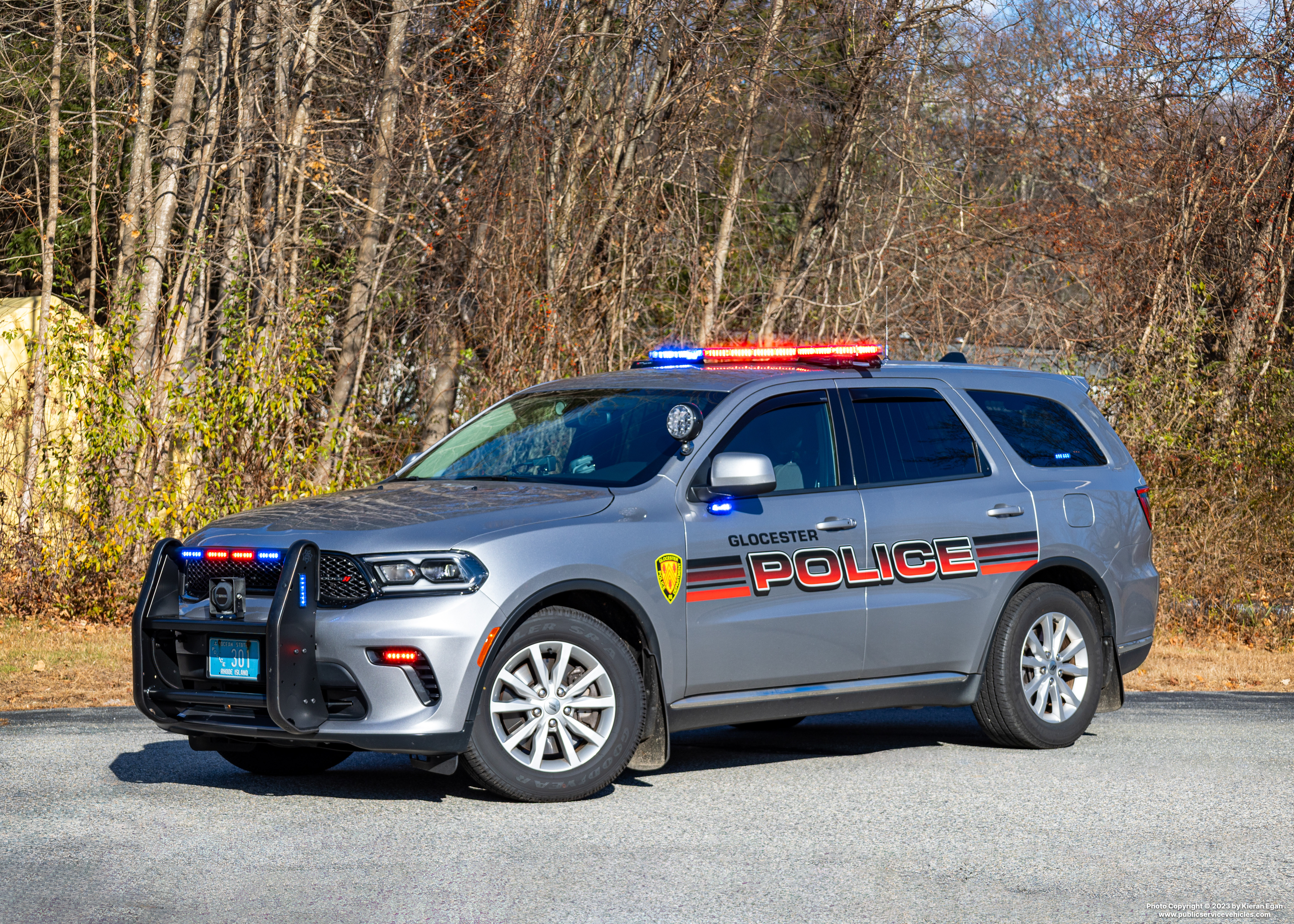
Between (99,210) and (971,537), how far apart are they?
11799 millimetres

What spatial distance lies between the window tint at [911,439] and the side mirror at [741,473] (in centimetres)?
82

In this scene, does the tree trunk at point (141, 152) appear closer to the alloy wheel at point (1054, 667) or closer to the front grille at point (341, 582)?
the front grille at point (341, 582)

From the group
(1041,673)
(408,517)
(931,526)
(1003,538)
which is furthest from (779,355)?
(408,517)

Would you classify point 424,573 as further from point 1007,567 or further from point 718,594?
point 1007,567

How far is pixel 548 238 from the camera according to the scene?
15.7m

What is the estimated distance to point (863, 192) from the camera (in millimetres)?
19984

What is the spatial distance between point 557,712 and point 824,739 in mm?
2660

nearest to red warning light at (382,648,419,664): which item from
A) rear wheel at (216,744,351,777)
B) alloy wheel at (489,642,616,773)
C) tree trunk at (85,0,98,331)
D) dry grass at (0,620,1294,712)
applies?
alloy wheel at (489,642,616,773)

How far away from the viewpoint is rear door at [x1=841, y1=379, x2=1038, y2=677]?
754 cm

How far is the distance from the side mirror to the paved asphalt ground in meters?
1.34

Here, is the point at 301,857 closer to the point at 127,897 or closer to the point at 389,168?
the point at 127,897

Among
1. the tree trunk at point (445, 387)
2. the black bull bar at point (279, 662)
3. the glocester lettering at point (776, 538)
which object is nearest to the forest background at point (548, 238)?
the tree trunk at point (445, 387)

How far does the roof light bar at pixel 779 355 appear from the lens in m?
7.91

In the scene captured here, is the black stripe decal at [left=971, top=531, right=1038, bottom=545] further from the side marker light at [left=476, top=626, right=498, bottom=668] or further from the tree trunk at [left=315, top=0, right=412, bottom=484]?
the tree trunk at [left=315, top=0, right=412, bottom=484]
